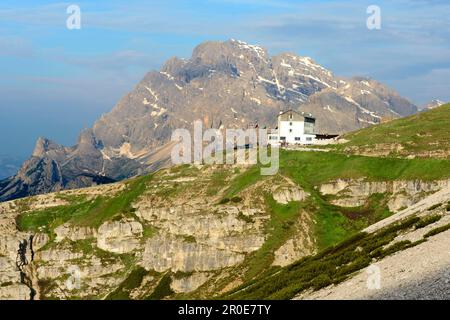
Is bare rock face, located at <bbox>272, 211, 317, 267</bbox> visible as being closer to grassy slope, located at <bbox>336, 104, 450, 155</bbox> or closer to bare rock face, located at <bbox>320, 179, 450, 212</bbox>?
bare rock face, located at <bbox>320, 179, 450, 212</bbox>

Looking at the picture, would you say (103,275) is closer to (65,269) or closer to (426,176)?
(65,269)

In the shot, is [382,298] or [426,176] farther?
[426,176]

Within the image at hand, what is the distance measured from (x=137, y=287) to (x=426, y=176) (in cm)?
8212

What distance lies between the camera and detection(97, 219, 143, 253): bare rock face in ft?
641

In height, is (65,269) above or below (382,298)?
below

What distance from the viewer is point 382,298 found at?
43781 millimetres

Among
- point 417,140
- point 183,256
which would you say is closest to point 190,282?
point 183,256

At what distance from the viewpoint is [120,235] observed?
19612cm

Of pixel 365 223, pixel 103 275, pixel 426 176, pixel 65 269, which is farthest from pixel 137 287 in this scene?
pixel 426 176

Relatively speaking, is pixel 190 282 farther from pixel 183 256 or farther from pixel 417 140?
pixel 417 140

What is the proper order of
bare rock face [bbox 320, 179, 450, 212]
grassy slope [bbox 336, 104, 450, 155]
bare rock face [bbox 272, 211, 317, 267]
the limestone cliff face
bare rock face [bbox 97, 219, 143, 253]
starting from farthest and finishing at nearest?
1. bare rock face [bbox 97, 219, 143, 253]
2. grassy slope [bbox 336, 104, 450, 155]
3. the limestone cliff face
4. bare rock face [bbox 320, 179, 450, 212]
5. bare rock face [bbox 272, 211, 317, 267]

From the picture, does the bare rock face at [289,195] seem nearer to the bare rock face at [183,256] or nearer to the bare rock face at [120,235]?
the bare rock face at [183,256]

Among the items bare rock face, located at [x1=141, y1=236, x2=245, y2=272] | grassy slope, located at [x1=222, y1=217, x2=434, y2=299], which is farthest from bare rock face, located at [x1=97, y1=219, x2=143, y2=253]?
grassy slope, located at [x1=222, y1=217, x2=434, y2=299]
